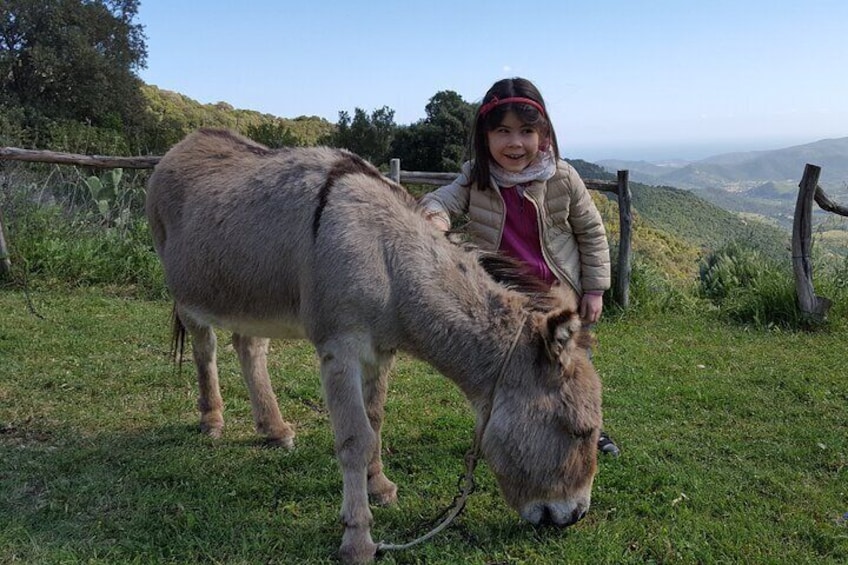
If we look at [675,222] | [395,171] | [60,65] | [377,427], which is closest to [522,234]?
[377,427]

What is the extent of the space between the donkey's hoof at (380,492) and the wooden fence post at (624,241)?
5422mm

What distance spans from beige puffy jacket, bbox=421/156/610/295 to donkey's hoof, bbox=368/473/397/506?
4.56ft

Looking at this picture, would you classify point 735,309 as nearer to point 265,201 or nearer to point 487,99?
point 487,99

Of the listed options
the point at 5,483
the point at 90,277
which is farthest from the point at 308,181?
the point at 90,277

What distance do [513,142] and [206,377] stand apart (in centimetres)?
260

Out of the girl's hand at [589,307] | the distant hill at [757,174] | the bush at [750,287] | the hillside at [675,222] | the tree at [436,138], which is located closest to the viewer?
the girl's hand at [589,307]

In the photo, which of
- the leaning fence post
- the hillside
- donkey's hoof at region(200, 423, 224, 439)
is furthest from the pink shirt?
the hillside

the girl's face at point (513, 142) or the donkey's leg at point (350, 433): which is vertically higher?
the girl's face at point (513, 142)

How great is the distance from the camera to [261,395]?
13.9 ft

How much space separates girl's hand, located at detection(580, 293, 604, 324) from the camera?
11.8 feet

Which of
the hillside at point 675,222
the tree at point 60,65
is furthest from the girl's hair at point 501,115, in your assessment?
the tree at point 60,65

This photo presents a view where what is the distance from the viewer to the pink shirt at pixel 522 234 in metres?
3.41

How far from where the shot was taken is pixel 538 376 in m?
2.78

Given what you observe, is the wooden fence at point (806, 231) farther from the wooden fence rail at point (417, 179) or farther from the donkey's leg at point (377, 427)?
the donkey's leg at point (377, 427)
